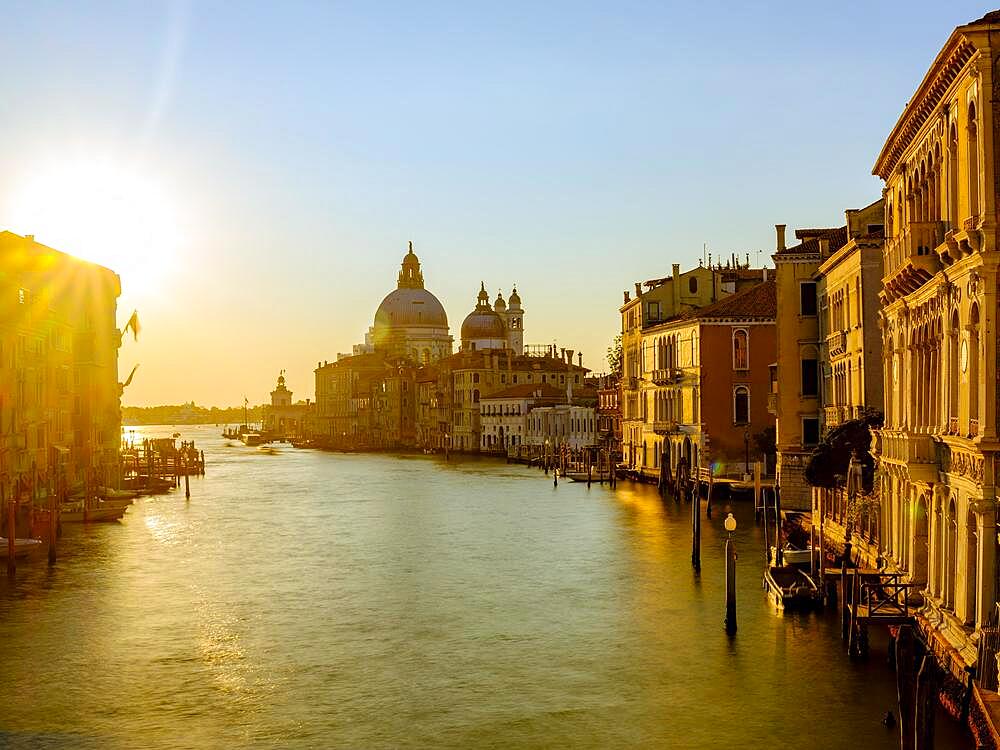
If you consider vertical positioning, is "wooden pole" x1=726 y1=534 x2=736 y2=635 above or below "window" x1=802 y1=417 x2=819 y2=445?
below

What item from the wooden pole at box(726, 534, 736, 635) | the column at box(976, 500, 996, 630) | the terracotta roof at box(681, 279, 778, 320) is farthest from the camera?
the terracotta roof at box(681, 279, 778, 320)

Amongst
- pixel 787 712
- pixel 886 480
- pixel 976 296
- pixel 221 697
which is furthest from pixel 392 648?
pixel 976 296

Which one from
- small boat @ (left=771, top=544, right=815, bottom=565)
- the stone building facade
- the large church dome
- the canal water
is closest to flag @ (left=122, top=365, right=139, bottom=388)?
the stone building facade

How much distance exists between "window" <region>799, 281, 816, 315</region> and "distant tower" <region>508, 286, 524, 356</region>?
99.7 metres

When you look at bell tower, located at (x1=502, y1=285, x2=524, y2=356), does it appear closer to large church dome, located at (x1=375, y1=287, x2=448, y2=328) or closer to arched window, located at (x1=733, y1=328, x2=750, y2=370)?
large church dome, located at (x1=375, y1=287, x2=448, y2=328)

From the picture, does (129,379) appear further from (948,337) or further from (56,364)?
(948,337)

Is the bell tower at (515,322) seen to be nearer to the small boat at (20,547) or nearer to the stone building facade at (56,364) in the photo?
the stone building facade at (56,364)

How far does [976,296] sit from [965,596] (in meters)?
3.43

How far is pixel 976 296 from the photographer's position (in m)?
14.4

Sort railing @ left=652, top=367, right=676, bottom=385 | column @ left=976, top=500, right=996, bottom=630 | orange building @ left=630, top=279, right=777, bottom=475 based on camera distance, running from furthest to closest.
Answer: railing @ left=652, top=367, right=676, bottom=385 → orange building @ left=630, top=279, right=777, bottom=475 → column @ left=976, top=500, right=996, bottom=630

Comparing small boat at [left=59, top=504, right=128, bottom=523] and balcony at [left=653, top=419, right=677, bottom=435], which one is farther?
balcony at [left=653, top=419, right=677, bottom=435]

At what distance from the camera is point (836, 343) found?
98.7 ft

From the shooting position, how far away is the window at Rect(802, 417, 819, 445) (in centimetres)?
3459

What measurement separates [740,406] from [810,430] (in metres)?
14.0
